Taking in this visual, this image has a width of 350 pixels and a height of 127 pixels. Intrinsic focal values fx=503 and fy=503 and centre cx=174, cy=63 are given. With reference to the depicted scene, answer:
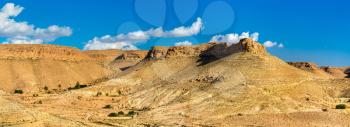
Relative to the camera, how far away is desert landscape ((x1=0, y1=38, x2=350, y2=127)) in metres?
54.9

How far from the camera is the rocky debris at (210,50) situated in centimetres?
8393

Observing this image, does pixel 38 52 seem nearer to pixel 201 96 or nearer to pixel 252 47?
pixel 252 47

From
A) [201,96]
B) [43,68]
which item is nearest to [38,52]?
[43,68]

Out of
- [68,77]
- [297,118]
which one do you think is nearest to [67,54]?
[68,77]

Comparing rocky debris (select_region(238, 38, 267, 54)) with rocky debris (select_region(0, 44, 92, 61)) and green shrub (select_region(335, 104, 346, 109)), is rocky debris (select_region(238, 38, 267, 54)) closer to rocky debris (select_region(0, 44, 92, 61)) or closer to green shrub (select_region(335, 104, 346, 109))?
green shrub (select_region(335, 104, 346, 109))

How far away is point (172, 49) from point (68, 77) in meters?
47.2

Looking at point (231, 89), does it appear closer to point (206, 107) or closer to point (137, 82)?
point (206, 107)

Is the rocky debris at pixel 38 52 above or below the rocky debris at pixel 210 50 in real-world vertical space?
above

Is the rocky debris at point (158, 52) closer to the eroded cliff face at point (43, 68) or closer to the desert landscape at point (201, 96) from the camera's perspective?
the desert landscape at point (201, 96)

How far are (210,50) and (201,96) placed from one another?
3305 cm

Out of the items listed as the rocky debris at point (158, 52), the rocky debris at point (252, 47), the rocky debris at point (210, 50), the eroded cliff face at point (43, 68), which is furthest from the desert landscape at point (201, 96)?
the eroded cliff face at point (43, 68)

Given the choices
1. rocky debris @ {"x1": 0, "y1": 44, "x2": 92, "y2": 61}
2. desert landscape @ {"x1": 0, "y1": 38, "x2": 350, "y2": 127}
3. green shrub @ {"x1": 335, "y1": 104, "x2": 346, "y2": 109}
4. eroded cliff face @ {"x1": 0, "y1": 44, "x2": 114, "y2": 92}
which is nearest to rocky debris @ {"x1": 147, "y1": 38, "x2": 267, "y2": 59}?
desert landscape @ {"x1": 0, "y1": 38, "x2": 350, "y2": 127}

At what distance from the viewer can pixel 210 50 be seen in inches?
3999

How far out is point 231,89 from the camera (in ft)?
226
